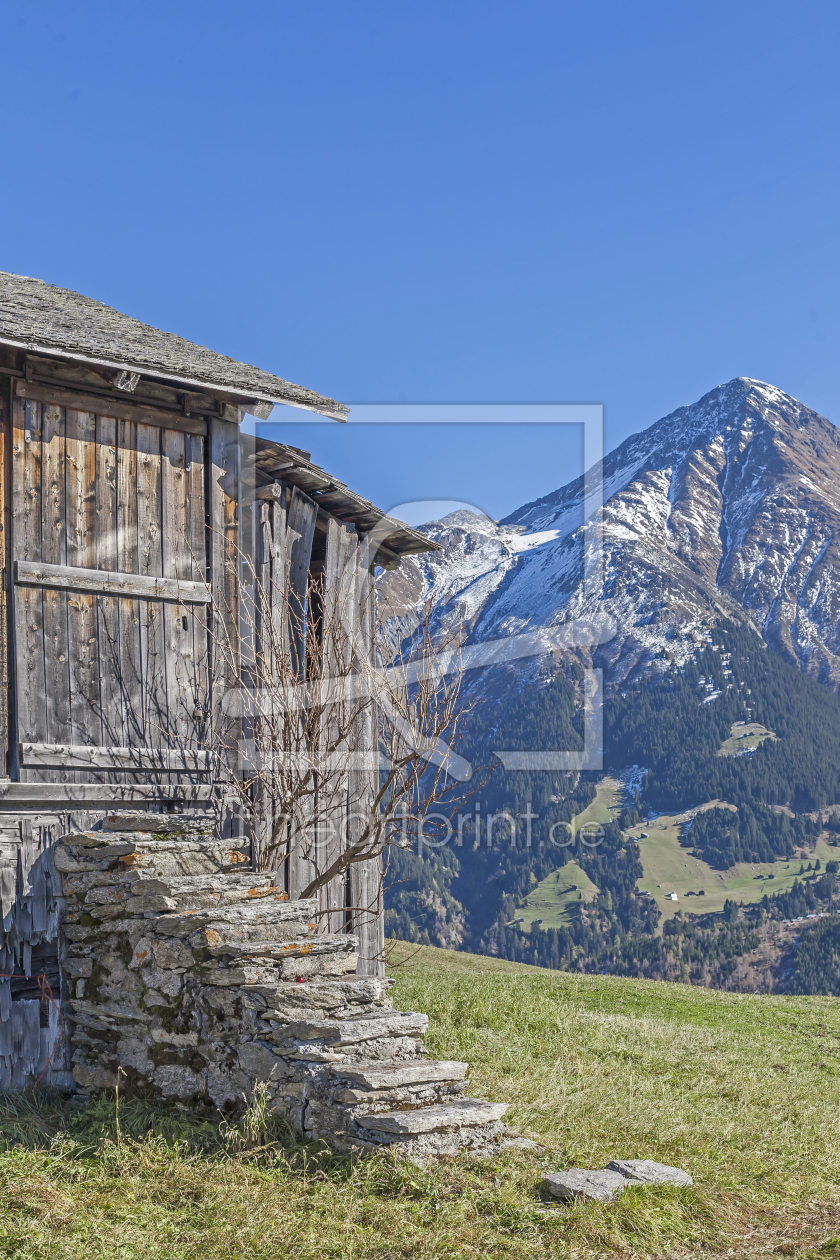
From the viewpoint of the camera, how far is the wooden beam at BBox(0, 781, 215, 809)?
948 centimetres

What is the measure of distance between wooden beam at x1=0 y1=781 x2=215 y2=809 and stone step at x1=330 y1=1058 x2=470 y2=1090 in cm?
399

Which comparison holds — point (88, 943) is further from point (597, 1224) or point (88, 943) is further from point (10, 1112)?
point (597, 1224)

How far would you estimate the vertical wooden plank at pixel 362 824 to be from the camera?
40.6 feet

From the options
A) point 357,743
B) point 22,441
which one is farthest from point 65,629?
point 357,743

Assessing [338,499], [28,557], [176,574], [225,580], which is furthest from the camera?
[338,499]

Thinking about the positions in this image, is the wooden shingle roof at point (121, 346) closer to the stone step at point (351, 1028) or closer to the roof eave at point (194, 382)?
the roof eave at point (194, 382)

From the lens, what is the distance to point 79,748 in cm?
988

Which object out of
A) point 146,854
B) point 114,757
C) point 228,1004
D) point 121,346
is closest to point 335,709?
point 114,757

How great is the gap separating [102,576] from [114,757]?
1678 mm

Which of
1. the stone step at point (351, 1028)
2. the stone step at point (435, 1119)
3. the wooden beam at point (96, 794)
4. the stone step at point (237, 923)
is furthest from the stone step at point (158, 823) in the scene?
the stone step at point (435, 1119)

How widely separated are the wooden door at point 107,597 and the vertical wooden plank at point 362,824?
223 centimetres

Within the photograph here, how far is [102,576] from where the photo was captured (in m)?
10.2

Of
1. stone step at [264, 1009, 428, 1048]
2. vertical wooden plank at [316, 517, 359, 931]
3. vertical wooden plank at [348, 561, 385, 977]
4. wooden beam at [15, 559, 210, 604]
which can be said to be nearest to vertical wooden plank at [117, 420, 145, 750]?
wooden beam at [15, 559, 210, 604]

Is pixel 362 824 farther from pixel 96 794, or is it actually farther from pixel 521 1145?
pixel 521 1145
